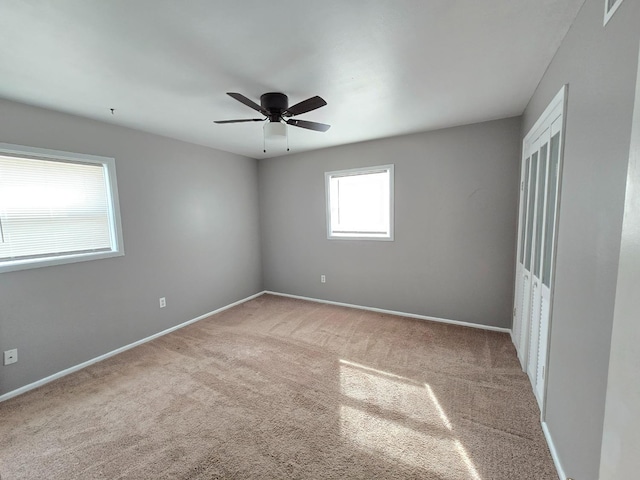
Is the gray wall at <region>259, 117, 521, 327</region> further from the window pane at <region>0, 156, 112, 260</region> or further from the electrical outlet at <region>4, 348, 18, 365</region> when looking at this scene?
the electrical outlet at <region>4, 348, 18, 365</region>

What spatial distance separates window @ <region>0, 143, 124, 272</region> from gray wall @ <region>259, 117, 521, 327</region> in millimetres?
2425

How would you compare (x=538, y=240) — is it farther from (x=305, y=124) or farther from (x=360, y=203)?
(x=360, y=203)

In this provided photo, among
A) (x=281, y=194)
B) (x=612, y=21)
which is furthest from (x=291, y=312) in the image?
(x=612, y=21)

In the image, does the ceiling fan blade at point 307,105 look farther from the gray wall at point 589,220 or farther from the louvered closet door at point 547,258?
the louvered closet door at point 547,258

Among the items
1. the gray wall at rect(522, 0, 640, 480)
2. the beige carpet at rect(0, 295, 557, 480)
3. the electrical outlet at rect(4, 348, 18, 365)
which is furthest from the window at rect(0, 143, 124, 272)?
the gray wall at rect(522, 0, 640, 480)

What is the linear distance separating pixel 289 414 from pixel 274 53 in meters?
2.52

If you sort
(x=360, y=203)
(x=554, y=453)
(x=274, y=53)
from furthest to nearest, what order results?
(x=360, y=203), (x=274, y=53), (x=554, y=453)

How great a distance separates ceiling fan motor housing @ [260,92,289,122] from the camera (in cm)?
212

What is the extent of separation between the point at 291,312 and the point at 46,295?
271cm

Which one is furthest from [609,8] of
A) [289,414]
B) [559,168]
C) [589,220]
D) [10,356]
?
[10,356]

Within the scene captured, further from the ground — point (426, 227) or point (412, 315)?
point (426, 227)

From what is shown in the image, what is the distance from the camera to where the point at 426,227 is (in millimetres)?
3467

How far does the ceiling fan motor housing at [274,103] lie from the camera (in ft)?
6.95

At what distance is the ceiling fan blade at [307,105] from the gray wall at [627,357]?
5.03ft
